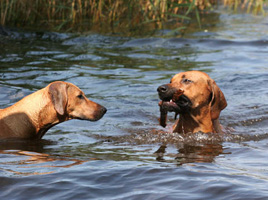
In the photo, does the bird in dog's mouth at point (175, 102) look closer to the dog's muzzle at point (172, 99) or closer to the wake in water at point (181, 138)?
the dog's muzzle at point (172, 99)

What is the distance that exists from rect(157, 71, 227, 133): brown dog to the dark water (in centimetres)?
20

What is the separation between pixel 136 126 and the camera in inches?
309

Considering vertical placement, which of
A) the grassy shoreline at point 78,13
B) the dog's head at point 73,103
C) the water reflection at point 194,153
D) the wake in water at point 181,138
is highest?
the grassy shoreline at point 78,13

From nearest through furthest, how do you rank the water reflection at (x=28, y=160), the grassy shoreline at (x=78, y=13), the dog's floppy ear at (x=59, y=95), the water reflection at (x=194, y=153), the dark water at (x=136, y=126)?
the dark water at (x=136, y=126) < the water reflection at (x=28, y=160) < the water reflection at (x=194, y=153) < the dog's floppy ear at (x=59, y=95) < the grassy shoreline at (x=78, y=13)

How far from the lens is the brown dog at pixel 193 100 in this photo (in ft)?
20.5

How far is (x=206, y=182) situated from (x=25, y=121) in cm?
280

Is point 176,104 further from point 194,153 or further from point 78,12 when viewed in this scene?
point 78,12

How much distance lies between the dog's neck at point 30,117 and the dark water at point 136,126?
0.19 meters

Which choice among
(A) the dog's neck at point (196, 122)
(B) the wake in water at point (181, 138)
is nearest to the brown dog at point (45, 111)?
(B) the wake in water at point (181, 138)

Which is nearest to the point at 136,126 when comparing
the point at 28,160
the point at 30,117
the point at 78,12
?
the point at 30,117

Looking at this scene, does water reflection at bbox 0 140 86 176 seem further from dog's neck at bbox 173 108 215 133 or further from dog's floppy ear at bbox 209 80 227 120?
dog's floppy ear at bbox 209 80 227 120

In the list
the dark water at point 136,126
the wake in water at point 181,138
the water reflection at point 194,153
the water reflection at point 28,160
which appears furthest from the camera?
the wake in water at point 181,138

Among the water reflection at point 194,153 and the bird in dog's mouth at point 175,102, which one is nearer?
the water reflection at point 194,153

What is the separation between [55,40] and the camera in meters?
13.6
